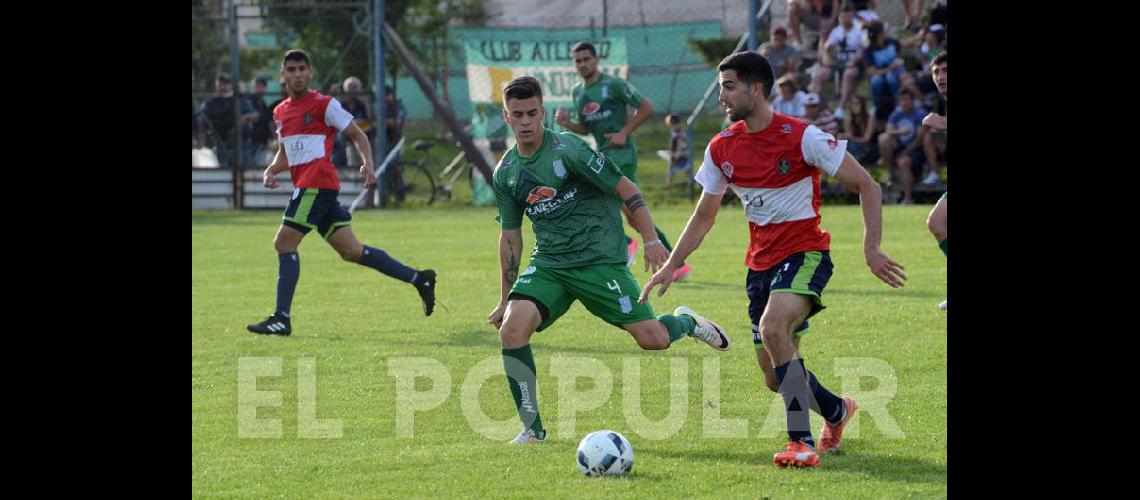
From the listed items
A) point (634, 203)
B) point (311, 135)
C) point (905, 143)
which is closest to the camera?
point (634, 203)

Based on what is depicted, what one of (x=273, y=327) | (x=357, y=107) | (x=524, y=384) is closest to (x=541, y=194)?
(x=524, y=384)

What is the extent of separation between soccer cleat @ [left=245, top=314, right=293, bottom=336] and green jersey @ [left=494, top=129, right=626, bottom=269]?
3613 millimetres

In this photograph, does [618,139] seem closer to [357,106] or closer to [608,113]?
[608,113]

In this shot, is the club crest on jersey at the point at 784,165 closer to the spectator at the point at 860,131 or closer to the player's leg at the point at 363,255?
the player's leg at the point at 363,255

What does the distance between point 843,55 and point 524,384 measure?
16.0 meters

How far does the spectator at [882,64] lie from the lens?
20531mm

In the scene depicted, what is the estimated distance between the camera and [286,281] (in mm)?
10555

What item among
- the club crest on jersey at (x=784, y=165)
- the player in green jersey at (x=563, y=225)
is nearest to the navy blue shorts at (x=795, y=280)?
the club crest on jersey at (x=784, y=165)

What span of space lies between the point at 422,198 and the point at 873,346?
15.7 metres
